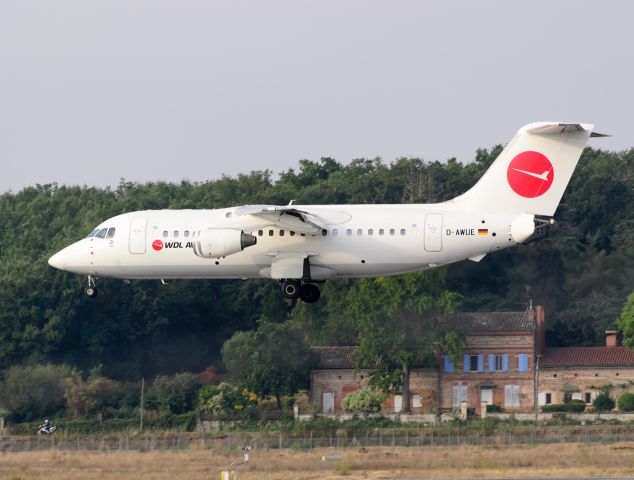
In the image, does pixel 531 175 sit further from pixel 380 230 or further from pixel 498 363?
pixel 498 363

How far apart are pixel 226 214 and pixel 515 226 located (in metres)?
9.83

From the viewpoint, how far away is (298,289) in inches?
2247

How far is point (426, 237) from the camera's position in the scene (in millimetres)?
54438

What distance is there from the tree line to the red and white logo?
50.8 feet

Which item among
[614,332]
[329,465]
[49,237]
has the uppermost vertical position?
[49,237]

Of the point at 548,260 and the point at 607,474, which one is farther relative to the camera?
the point at 548,260

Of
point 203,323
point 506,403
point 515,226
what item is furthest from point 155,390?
point 515,226

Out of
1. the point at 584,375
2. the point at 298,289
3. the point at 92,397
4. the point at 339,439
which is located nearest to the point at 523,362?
the point at 584,375

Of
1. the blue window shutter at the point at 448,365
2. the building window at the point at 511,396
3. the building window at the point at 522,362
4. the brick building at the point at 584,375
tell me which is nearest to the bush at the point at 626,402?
the brick building at the point at 584,375

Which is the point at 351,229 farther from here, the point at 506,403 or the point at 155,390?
the point at 506,403

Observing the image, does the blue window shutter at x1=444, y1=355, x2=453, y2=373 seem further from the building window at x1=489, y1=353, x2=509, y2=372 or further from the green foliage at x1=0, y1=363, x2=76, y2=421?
the green foliage at x1=0, y1=363, x2=76, y2=421

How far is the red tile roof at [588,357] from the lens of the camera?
275 feet

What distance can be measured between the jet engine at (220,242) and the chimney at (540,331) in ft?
86.8

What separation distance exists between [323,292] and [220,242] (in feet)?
93.5
